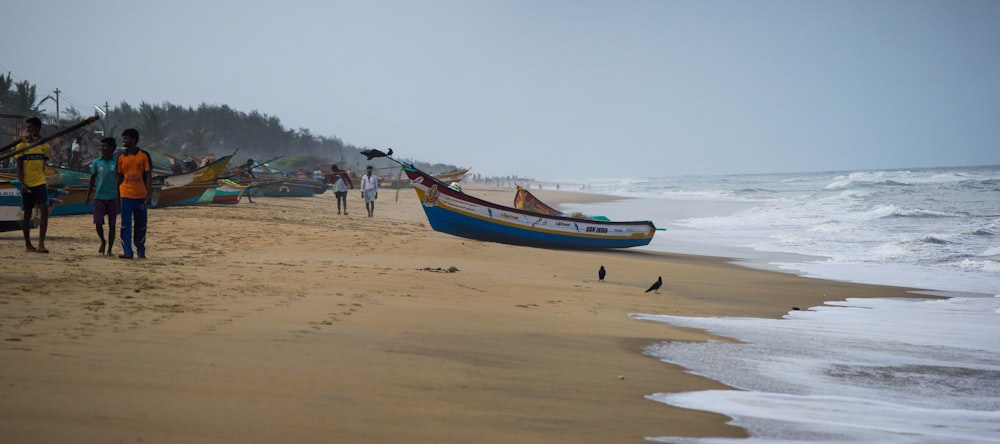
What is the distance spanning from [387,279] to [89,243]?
205 inches

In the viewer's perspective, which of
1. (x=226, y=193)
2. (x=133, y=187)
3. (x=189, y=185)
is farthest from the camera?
(x=226, y=193)

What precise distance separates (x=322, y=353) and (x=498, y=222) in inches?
485

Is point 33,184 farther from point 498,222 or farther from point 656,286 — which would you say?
point 498,222

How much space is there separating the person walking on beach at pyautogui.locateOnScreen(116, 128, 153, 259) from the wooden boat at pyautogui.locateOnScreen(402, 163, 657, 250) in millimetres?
7970

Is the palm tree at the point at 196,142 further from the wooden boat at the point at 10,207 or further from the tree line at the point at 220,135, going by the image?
the wooden boat at the point at 10,207

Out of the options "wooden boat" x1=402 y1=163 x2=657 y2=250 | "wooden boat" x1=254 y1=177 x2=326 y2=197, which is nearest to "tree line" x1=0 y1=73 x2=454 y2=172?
"wooden boat" x1=254 y1=177 x2=326 y2=197

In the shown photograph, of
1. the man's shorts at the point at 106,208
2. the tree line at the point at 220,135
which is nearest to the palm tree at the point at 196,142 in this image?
the tree line at the point at 220,135

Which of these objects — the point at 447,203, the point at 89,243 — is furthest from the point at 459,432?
the point at 447,203

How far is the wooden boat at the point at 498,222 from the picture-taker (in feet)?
56.9

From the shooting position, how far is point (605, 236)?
18062 millimetres

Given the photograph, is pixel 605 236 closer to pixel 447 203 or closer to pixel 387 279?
pixel 447 203

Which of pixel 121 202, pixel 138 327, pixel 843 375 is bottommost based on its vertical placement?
pixel 843 375

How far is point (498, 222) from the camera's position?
57.1 ft

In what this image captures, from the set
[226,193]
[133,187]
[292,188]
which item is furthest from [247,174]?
[133,187]
